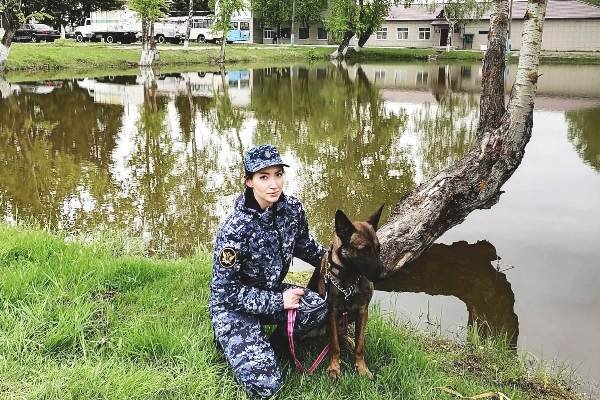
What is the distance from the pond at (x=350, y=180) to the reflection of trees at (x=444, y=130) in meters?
0.06

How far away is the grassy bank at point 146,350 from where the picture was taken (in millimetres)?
3637

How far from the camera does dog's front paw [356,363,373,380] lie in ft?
12.9

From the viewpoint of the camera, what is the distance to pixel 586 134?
54.5 feet

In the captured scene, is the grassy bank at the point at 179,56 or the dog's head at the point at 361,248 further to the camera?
the grassy bank at the point at 179,56

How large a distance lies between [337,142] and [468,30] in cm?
5799

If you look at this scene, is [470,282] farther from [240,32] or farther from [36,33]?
[240,32]

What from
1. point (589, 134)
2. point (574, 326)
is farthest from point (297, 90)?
point (574, 326)

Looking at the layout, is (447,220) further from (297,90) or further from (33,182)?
(297,90)

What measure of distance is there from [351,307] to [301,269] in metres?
3.06

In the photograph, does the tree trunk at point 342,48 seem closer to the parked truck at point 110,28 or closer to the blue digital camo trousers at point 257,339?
the parked truck at point 110,28

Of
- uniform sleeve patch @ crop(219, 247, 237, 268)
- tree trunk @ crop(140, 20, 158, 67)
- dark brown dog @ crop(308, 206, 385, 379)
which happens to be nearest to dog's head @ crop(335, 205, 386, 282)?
dark brown dog @ crop(308, 206, 385, 379)

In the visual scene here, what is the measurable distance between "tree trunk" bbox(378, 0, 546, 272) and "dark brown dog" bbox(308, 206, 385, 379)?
2929 mm

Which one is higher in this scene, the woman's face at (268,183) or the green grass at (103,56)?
the green grass at (103,56)

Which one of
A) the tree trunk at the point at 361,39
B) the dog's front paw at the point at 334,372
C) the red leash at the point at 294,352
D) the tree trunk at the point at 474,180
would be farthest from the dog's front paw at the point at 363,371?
the tree trunk at the point at 361,39
